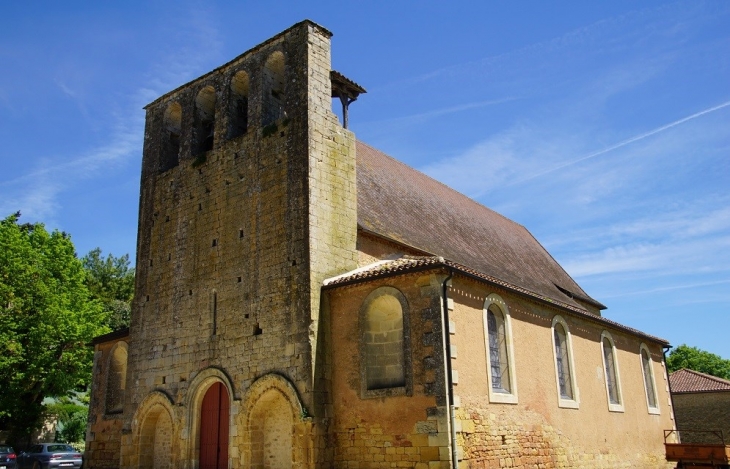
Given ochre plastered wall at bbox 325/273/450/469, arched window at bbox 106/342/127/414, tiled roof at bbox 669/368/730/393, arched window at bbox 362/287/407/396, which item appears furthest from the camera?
tiled roof at bbox 669/368/730/393

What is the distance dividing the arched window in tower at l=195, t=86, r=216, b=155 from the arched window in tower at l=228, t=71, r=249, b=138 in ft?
2.73

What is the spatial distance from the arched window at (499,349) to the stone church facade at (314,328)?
48 millimetres

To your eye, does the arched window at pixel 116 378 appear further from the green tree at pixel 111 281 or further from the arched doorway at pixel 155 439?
the green tree at pixel 111 281

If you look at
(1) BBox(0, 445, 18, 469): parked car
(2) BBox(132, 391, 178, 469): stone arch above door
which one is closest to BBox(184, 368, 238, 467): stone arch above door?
(2) BBox(132, 391, 178, 469): stone arch above door

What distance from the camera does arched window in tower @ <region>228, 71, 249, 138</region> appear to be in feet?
55.5

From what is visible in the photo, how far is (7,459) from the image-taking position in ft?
65.7

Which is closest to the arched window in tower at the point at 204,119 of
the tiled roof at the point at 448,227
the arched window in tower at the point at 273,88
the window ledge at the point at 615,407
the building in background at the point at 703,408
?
the arched window in tower at the point at 273,88

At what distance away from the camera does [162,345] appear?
16.3m

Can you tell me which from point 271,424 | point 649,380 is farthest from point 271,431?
point 649,380

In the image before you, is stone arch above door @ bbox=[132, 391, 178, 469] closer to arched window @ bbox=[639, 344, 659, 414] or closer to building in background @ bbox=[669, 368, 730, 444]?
arched window @ bbox=[639, 344, 659, 414]

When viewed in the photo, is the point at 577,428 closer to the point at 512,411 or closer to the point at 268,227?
the point at 512,411

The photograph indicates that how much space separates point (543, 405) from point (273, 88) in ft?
33.0

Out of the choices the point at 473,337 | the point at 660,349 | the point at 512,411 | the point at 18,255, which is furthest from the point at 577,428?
the point at 18,255

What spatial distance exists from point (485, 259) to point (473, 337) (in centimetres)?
747
